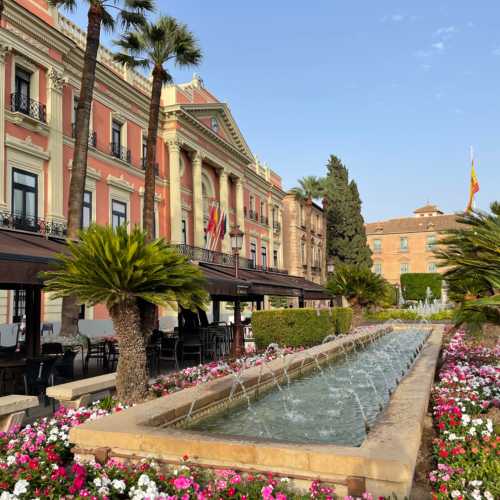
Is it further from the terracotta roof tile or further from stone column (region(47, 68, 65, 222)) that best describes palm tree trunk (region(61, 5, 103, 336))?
the terracotta roof tile

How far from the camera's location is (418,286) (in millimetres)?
64438

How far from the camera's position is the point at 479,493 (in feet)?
11.0

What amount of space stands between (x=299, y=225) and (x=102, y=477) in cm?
4833

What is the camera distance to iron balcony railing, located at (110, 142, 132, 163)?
80.7 ft

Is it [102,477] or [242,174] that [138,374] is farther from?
[242,174]

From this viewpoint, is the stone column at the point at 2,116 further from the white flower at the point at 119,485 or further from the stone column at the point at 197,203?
the white flower at the point at 119,485

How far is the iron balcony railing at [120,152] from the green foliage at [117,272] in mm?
18910

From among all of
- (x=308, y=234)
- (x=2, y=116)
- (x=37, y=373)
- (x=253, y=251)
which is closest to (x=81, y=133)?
(x=2, y=116)

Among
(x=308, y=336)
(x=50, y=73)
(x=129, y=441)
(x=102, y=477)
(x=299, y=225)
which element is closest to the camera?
(x=102, y=477)

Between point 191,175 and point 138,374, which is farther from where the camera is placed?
point 191,175

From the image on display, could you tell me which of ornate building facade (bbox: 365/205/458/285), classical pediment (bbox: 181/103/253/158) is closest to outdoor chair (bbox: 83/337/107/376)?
classical pediment (bbox: 181/103/253/158)

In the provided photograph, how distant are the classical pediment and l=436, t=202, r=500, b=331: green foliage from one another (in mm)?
25406

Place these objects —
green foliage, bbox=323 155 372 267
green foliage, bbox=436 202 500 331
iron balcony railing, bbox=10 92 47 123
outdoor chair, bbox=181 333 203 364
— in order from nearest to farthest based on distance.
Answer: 1. green foliage, bbox=436 202 500 331
2. outdoor chair, bbox=181 333 203 364
3. iron balcony railing, bbox=10 92 47 123
4. green foliage, bbox=323 155 372 267

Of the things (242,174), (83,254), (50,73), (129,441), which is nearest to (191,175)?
(242,174)
